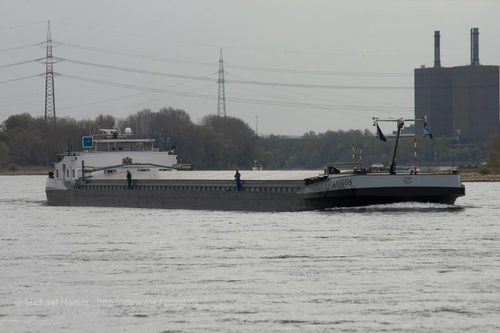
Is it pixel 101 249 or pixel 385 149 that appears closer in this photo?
pixel 101 249

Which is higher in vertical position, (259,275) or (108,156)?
(108,156)

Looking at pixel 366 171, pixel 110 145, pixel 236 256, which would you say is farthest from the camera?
pixel 110 145

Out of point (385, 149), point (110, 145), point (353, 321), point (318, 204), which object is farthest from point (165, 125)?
point (353, 321)

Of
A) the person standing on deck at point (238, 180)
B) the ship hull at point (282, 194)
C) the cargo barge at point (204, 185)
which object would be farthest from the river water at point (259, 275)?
the person standing on deck at point (238, 180)

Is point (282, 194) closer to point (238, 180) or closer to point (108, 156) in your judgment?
point (238, 180)

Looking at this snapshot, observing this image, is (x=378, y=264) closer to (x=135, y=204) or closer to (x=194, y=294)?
(x=194, y=294)

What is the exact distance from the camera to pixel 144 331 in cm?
2222

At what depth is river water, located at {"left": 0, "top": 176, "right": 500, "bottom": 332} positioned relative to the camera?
23.2 meters

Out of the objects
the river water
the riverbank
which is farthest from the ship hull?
the riverbank

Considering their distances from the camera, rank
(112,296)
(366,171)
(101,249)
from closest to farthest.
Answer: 1. (112,296)
2. (101,249)
3. (366,171)

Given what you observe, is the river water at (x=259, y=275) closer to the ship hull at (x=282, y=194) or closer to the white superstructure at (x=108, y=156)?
the ship hull at (x=282, y=194)

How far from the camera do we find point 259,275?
97.2ft

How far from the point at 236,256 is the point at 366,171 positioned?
19.7m

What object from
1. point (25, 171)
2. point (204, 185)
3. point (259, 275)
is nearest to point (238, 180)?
point (204, 185)
